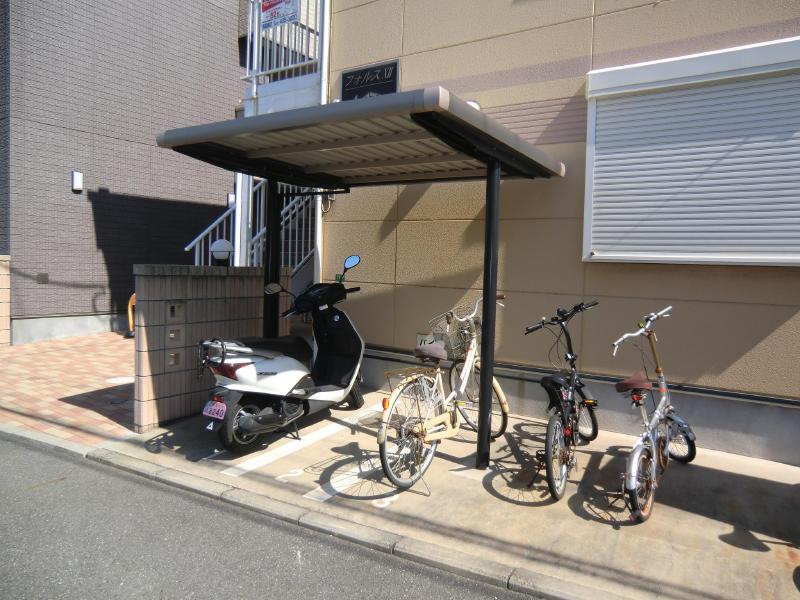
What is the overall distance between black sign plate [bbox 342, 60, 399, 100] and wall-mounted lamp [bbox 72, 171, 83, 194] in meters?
5.61

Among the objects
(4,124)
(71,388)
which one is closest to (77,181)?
(4,124)

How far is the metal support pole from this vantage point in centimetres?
449

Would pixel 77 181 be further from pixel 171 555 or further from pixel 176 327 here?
pixel 171 555

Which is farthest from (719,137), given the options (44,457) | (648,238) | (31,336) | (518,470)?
(31,336)

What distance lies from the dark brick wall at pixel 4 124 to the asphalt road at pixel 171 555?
6.64 m

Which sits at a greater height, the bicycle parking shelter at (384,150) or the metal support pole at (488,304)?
the bicycle parking shelter at (384,150)

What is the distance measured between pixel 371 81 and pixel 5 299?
692cm

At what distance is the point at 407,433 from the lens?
13.5 ft

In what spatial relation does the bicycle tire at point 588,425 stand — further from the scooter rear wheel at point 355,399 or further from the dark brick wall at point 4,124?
the dark brick wall at point 4,124

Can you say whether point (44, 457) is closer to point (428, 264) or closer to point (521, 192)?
point (428, 264)

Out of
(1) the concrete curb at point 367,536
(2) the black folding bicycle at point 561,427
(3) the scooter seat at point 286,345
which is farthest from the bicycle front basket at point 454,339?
(1) the concrete curb at point 367,536

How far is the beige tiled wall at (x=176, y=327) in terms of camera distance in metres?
5.27

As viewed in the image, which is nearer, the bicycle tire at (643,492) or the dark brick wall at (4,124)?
the bicycle tire at (643,492)

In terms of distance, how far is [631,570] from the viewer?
3.20 metres
